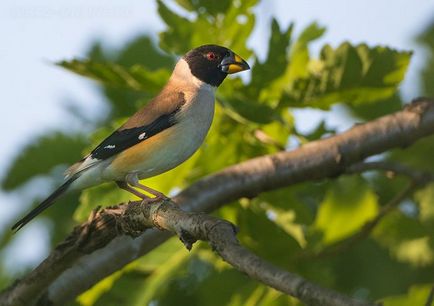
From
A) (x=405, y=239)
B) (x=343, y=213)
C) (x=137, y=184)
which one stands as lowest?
(x=405, y=239)

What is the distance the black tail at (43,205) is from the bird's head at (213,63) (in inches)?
56.2

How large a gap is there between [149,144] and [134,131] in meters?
0.16

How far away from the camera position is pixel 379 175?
8.38 metres

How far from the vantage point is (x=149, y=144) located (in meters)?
6.50

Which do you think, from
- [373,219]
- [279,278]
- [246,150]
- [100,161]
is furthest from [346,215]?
[279,278]

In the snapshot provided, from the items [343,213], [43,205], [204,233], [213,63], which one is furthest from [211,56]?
[204,233]

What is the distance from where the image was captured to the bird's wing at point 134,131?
6523mm

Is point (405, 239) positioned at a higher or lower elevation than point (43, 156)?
lower

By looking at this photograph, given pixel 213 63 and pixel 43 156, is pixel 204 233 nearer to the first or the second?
pixel 213 63

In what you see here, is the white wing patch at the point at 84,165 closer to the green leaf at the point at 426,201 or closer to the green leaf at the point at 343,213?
the green leaf at the point at 343,213

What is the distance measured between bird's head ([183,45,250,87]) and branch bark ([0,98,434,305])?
31.8 inches

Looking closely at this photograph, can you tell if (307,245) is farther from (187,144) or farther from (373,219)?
(187,144)

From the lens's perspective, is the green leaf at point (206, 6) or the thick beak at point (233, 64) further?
the thick beak at point (233, 64)

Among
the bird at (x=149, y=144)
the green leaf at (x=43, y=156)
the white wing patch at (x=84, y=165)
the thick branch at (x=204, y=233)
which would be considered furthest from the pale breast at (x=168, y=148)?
the green leaf at (x=43, y=156)
